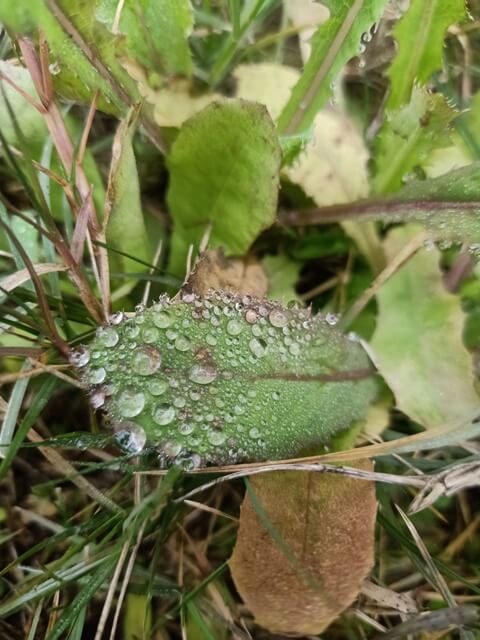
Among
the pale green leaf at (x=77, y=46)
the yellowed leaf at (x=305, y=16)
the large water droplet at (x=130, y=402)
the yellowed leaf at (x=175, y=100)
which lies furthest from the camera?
the yellowed leaf at (x=305, y=16)

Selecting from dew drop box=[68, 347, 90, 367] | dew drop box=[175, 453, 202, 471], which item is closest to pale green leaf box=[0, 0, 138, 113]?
dew drop box=[68, 347, 90, 367]

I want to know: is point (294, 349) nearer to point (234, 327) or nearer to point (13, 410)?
point (234, 327)

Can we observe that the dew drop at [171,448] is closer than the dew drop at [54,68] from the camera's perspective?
Yes

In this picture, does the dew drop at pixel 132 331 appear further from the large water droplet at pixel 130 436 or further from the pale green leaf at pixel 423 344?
the pale green leaf at pixel 423 344

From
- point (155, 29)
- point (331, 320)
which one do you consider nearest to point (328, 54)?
point (155, 29)

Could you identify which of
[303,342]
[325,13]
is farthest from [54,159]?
[325,13]

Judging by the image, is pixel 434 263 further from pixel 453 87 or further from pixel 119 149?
pixel 119 149

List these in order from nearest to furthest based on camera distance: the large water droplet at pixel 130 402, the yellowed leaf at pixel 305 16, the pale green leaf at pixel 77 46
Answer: the large water droplet at pixel 130 402 → the pale green leaf at pixel 77 46 → the yellowed leaf at pixel 305 16

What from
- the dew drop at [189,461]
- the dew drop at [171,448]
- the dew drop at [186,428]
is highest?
the dew drop at [186,428]

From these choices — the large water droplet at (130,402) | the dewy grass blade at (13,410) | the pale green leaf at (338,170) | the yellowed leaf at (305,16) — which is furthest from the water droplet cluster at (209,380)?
the yellowed leaf at (305,16)
